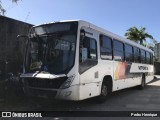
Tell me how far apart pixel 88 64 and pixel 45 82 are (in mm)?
1680

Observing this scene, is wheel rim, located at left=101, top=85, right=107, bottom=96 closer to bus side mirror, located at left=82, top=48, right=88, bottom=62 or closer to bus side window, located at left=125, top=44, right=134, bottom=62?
bus side mirror, located at left=82, top=48, right=88, bottom=62

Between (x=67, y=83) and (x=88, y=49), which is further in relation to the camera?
(x=88, y=49)

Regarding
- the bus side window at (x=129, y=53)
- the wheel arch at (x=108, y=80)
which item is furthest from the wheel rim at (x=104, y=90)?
the bus side window at (x=129, y=53)

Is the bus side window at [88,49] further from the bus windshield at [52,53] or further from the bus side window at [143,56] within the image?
the bus side window at [143,56]

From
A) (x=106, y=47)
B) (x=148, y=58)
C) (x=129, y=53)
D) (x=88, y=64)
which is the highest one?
(x=106, y=47)

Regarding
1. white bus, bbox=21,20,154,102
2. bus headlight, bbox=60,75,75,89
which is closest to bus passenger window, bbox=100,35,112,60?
white bus, bbox=21,20,154,102

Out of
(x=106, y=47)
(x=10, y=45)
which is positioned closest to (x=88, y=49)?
(x=106, y=47)

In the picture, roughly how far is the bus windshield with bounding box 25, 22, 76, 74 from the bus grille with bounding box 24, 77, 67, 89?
0.27 meters

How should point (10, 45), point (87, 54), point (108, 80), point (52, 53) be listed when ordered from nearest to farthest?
point (52, 53) → point (87, 54) → point (108, 80) → point (10, 45)

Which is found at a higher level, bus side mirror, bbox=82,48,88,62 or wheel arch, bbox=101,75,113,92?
bus side mirror, bbox=82,48,88,62

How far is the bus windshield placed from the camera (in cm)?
817

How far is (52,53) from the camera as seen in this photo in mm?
8477

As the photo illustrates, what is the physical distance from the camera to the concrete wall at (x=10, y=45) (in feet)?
39.1

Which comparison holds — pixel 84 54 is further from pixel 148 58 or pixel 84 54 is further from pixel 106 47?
pixel 148 58
